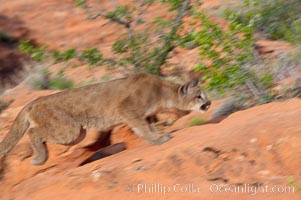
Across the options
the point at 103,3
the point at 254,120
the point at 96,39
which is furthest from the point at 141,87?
the point at 103,3

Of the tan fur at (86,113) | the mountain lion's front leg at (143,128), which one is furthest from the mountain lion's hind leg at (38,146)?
the mountain lion's front leg at (143,128)

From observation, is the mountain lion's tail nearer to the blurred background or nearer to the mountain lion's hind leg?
the mountain lion's hind leg

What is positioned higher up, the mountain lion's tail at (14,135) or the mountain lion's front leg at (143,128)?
the mountain lion's tail at (14,135)

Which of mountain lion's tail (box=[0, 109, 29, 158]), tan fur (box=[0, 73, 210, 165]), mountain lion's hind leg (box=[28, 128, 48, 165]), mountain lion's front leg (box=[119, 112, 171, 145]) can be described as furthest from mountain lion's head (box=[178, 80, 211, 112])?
mountain lion's tail (box=[0, 109, 29, 158])

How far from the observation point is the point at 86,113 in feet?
35.0

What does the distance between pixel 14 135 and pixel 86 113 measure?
1278 millimetres

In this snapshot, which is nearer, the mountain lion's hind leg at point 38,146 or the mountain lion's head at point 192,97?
the mountain lion's hind leg at point 38,146

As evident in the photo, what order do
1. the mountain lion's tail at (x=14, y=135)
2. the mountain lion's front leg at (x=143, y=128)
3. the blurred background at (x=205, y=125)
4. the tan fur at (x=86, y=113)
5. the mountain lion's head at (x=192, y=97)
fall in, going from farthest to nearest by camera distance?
the mountain lion's head at (x=192, y=97)
the mountain lion's tail at (x=14, y=135)
the tan fur at (x=86, y=113)
the mountain lion's front leg at (x=143, y=128)
the blurred background at (x=205, y=125)

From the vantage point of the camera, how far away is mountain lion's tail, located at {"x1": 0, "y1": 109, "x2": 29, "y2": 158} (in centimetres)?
1062

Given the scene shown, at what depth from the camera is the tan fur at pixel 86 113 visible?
10500mm

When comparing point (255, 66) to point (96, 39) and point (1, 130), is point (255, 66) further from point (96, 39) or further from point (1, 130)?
point (96, 39)

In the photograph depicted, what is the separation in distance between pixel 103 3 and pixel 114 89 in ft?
75.0

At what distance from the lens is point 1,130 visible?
14453mm

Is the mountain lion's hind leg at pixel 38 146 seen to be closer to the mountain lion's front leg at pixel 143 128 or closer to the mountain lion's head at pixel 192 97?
the mountain lion's front leg at pixel 143 128
